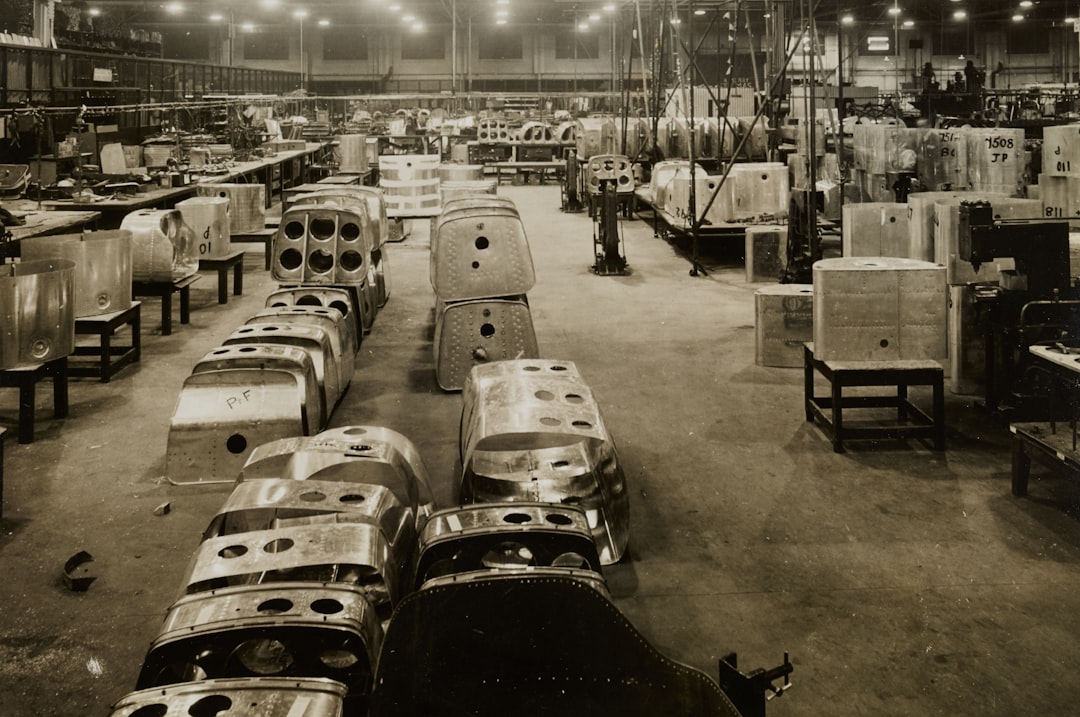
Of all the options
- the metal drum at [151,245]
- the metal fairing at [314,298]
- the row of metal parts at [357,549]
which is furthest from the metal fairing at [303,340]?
the metal drum at [151,245]

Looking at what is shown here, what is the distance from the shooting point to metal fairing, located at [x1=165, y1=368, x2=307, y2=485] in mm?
5250

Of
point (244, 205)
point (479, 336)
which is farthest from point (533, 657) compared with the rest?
point (244, 205)

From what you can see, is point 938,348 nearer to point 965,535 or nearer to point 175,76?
point 965,535

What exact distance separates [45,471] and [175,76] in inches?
810

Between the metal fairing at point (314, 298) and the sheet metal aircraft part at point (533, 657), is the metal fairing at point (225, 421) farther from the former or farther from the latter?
the sheet metal aircraft part at point (533, 657)

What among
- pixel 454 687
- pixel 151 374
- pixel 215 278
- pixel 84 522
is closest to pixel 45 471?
pixel 84 522

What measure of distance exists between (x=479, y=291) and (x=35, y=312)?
2.98 m

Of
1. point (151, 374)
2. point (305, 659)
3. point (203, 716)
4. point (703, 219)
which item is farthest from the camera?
point (703, 219)

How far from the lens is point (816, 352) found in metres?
5.98

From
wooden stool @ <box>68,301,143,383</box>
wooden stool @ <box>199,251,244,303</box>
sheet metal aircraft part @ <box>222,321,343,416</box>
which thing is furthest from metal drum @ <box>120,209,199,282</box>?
sheet metal aircraft part @ <box>222,321,343,416</box>

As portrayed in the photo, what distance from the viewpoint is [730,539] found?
457 cm

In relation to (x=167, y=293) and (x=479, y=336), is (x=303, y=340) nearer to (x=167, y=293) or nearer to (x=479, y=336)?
(x=479, y=336)

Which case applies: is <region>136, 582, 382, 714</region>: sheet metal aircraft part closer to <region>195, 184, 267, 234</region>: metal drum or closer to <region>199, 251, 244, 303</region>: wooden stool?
<region>199, 251, 244, 303</region>: wooden stool

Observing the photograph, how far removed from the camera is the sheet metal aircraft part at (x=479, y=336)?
7016mm
